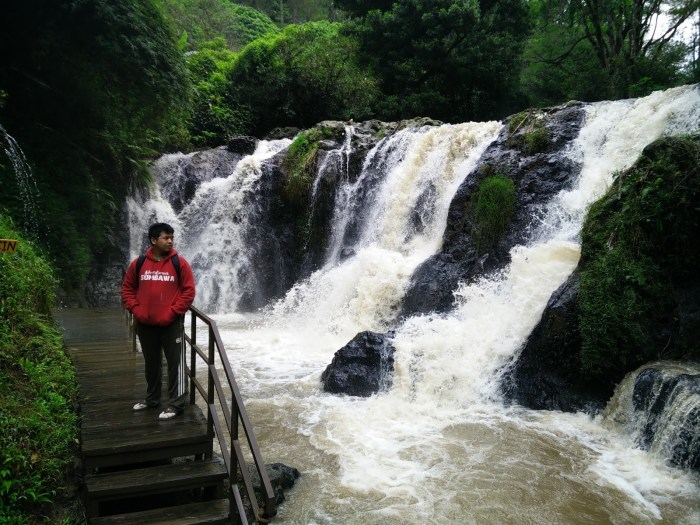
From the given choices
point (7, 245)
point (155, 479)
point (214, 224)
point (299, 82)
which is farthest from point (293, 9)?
point (155, 479)

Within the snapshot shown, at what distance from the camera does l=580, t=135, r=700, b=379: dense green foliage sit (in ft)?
22.7

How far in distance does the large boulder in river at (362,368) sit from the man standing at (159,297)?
3918 millimetres

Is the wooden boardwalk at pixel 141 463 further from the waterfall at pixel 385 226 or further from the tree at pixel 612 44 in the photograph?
the tree at pixel 612 44

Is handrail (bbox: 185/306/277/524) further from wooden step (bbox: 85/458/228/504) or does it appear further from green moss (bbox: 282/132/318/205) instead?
green moss (bbox: 282/132/318/205)

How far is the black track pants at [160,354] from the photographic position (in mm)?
4398

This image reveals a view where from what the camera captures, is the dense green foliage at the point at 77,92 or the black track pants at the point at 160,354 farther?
the dense green foliage at the point at 77,92

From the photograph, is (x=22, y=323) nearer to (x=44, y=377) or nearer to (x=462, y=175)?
(x=44, y=377)

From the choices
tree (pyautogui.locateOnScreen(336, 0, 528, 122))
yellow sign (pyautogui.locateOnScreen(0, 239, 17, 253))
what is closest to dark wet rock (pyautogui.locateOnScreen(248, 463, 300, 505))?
yellow sign (pyautogui.locateOnScreen(0, 239, 17, 253))

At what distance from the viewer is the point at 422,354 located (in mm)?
8438

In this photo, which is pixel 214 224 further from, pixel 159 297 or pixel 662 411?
pixel 662 411

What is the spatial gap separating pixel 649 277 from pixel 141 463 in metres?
6.54

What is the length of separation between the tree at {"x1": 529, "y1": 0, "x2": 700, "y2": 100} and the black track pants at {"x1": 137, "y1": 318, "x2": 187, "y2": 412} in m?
16.2

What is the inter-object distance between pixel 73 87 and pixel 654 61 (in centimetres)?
1739

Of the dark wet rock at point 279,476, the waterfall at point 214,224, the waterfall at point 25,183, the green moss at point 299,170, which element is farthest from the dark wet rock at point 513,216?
the waterfall at point 25,183
